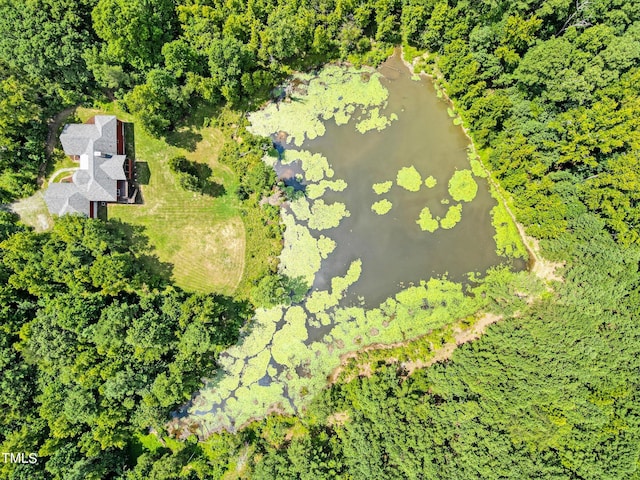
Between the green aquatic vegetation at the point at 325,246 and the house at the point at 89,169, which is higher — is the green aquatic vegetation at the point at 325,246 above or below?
below

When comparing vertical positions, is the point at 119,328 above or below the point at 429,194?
below

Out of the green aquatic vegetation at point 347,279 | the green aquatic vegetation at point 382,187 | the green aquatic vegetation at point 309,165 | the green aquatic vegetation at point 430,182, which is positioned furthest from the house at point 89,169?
the green aquatic vegetation at point 430,182

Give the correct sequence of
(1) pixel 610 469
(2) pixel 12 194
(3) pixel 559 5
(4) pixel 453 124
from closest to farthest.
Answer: (1) pixel 610 469 < (3) pixel 559 5 < (2) pixel 12 194 < (4) pixel 453 124

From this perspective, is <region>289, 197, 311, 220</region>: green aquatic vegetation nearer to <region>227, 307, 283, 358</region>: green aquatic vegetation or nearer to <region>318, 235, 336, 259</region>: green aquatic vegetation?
<region>318, 235, 336, 259</region>: green aquatic vegetation

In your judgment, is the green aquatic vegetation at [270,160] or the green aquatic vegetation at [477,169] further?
the green aquatic vegetation at [477,169]

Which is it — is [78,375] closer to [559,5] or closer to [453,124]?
[453,124]

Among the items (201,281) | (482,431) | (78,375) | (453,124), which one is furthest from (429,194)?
(78,375)

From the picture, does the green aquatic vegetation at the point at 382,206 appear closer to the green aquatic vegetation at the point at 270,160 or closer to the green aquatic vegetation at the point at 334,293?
the green aquatic vegetation at the point at 334,293

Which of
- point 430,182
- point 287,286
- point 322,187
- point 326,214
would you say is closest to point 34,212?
point 287,286
